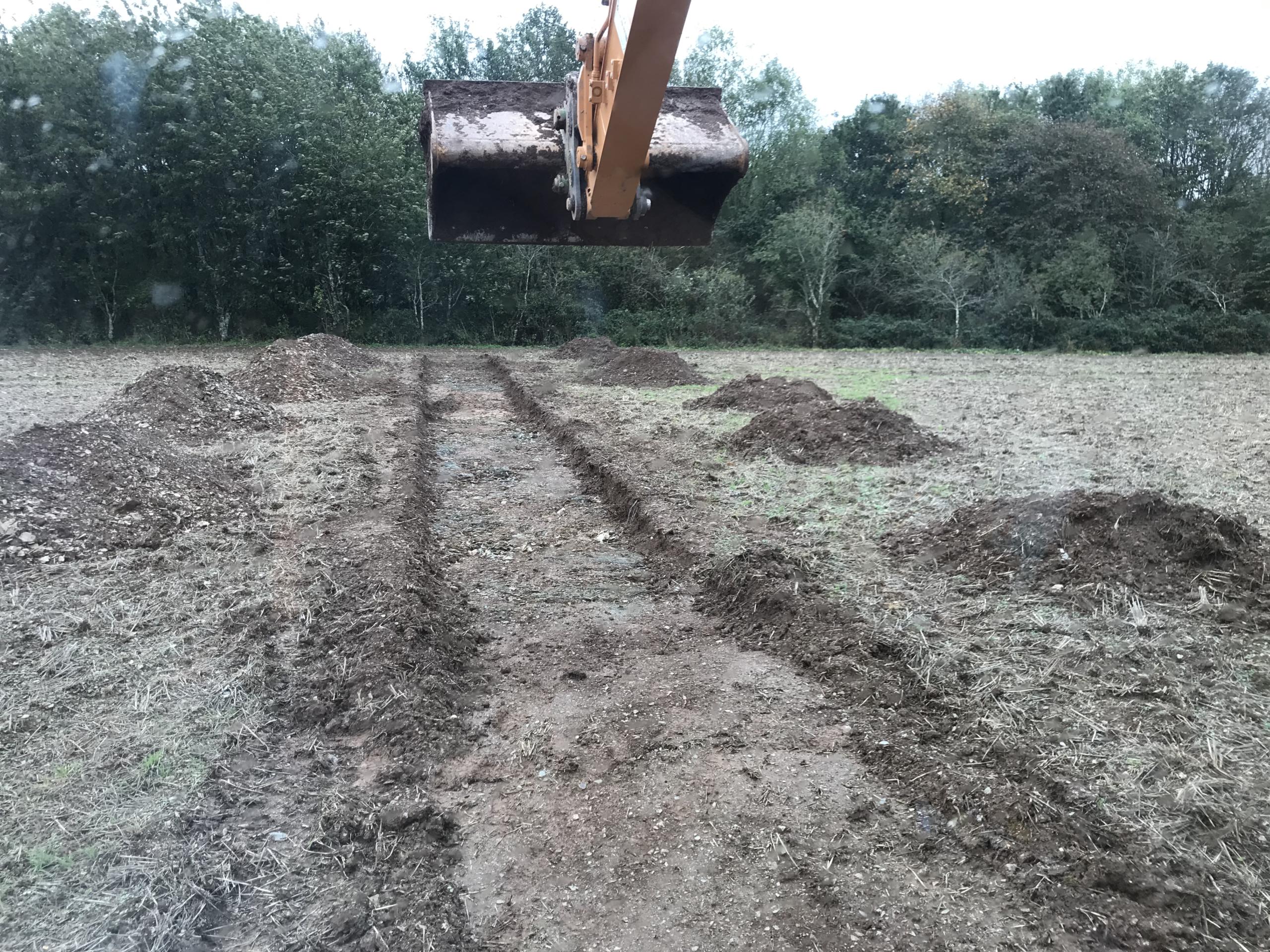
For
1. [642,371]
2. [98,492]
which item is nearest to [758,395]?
[642,371]

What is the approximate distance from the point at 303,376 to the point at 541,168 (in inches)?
361

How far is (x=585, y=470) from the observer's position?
330 inches

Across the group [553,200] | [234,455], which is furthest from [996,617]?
[234,455]

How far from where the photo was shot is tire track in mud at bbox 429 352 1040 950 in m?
2.61

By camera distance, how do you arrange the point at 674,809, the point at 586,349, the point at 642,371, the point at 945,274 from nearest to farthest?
the point at 674,809
the point at 642,371
the point at 586,349
the point at 945,274

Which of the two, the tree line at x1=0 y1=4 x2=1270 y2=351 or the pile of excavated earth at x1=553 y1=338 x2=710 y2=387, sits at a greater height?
the tree line at x1=0 y1=4 x2=1270 y2=351

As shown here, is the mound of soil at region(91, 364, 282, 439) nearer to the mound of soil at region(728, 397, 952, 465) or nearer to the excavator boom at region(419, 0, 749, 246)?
the excavator boom at region(419, 0, 749, 246)

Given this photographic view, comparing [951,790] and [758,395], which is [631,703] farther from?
[758,395]

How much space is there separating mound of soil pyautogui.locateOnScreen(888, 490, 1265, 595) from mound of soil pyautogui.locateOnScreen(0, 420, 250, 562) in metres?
4.78

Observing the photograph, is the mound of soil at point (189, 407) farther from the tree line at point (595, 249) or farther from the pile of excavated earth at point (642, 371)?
the tree line at point (595, 249)

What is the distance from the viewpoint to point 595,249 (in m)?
26.8

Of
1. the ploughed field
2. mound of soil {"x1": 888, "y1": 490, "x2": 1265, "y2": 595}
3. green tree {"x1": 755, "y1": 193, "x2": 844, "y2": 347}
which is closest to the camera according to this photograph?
the ploughed field

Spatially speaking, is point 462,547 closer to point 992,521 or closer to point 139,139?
point 992,521

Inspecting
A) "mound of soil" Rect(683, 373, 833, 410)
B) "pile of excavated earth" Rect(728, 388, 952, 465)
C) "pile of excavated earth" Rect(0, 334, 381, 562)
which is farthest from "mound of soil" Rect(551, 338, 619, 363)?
"pile of excavated earth" Rect(0, 334, 381, 562)
